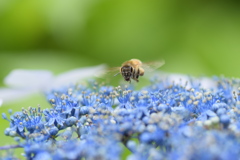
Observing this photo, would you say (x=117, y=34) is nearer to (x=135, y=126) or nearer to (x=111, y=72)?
(x=111, y=72)

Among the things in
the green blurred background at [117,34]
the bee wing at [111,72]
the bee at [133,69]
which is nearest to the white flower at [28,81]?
the bee wing at [111,72]

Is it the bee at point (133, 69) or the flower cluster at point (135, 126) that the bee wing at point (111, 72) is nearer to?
the bee at point (133, 69)

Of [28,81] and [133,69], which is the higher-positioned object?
[28,81]

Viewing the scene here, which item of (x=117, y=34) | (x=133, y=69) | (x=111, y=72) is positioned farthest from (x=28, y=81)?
(x=117, y=34)

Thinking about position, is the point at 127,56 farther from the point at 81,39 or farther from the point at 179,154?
the point at 179,154

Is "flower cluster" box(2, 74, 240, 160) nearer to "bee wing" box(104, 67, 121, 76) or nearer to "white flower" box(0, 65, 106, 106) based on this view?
"bee wing" box(104, 67, 121, 76)
